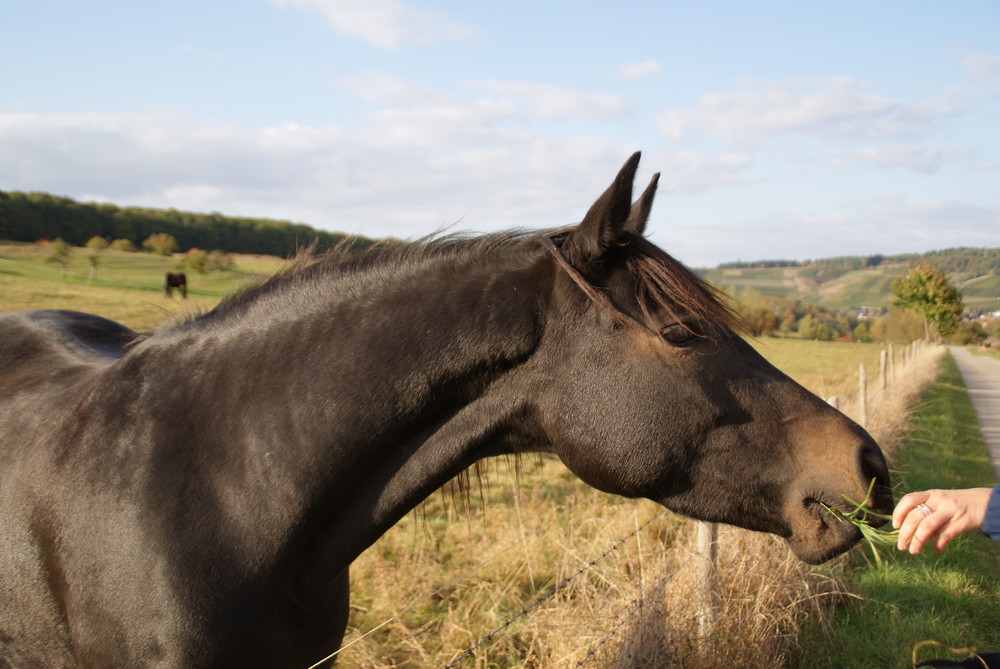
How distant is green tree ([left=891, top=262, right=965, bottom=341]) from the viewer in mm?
29875

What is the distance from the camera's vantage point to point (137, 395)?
2176mm

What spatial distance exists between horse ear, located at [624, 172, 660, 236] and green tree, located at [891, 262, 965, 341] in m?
30.7

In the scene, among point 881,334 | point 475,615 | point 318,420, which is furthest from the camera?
point 881,334

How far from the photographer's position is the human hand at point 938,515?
72.0 inches

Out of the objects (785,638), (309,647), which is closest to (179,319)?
(309,647)

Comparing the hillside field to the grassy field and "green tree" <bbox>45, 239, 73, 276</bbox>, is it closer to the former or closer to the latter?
"green tree" <bbox>45, 239, 73, 276</bbox>

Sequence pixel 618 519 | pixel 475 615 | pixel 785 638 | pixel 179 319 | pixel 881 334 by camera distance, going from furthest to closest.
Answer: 1. pixel 881 334
2. pixel 618 519
3. pixel 475 615
4. pixel 785 638
5. pixel 179 319

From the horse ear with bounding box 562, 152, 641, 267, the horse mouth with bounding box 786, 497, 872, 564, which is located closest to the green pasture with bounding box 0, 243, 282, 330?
the horse ear with bounding box 562, 152, 641, 267

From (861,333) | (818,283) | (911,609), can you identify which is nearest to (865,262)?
(818,283)

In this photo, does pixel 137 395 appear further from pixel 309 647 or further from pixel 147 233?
pixel 147 233

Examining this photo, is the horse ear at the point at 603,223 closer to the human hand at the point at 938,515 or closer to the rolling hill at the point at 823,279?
the human hand at the point at 938,515

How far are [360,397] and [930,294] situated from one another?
3582 centimetres

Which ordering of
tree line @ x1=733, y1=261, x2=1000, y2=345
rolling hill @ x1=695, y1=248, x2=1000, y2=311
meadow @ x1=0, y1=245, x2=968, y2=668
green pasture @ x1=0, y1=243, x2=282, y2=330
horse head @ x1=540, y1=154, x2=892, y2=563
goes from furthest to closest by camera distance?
1. rolling hill @ x1=695, y1=248, x2=1000, y2=311
2. tree line @ x1=733, y1=261, x2=1000, y2=345
3. green pasture @ x1=0, y1=243, x2=282, y2=330
4. meadow @ x1=0, y1=245, x2=968, y2=668
5. horse head @ x1=540, y1=154, x2=892, y2=563

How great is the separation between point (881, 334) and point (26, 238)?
7640cm
